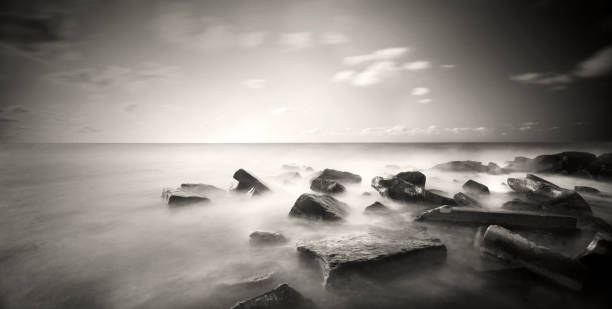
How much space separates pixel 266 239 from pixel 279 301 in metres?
1.81

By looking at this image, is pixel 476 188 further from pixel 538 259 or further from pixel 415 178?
pixel 538 259

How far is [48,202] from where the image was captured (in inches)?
305

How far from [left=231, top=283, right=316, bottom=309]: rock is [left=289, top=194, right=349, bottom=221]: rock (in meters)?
2.60

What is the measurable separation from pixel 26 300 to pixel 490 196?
9979 millimetres

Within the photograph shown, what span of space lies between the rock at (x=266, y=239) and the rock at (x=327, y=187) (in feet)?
12.4

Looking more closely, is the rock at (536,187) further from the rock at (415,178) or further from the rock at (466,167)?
the rock at (466,167)

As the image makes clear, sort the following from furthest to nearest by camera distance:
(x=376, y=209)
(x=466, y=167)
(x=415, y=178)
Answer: (x=466, y=167)
(x=415, y=178)
(x=376, y=209)

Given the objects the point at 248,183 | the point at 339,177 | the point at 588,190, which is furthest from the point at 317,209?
the point at 588,190

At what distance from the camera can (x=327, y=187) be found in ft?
25.8

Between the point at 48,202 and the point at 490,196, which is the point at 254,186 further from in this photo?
the point at 490,196

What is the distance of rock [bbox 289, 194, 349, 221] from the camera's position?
5.02 metres

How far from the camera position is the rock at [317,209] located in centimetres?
502

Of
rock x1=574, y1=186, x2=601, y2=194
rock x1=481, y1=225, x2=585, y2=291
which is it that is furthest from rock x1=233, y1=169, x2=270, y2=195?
rock x1=574, y1=186, x2=601, y2=194

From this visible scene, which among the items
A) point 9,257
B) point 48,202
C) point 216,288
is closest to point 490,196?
point 216,288
